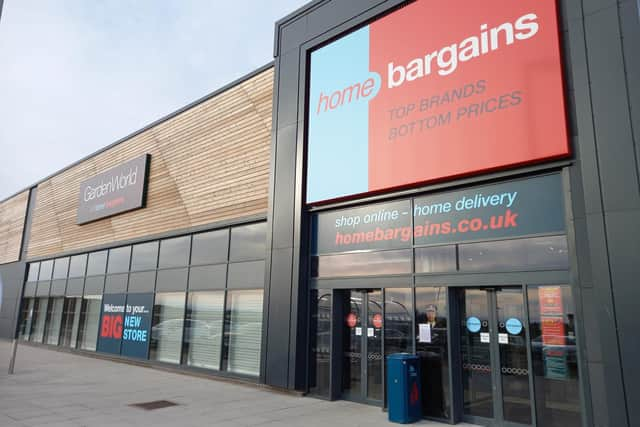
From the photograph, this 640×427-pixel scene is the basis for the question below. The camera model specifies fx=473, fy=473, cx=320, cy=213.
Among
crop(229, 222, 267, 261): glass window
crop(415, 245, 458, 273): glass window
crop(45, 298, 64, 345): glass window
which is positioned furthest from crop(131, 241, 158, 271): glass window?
crop(415, 245, 458, 273): glass window

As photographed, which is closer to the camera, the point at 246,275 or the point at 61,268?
the point at 246,275

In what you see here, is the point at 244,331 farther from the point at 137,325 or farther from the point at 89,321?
the point at 89,321

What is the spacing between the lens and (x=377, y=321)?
9.86m

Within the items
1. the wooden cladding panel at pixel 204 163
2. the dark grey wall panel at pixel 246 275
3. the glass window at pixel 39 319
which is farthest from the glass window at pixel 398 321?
the glass window at pixel 39 319

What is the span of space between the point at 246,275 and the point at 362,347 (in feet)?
13.1

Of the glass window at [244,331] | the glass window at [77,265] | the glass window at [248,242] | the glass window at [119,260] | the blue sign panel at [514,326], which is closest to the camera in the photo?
the blue sign panel at [514,326]

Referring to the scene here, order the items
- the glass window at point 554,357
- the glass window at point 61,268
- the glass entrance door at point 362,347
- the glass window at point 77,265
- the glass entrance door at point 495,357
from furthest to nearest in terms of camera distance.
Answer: the glass window at point 61,268, the glass window at point 77,265, the glass entrance door at point 362,347, the glass entrance door at point 495,357, the glass window at point 554,357

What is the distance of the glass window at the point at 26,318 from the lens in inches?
949

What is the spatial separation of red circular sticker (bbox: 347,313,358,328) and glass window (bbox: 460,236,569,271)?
2.80m

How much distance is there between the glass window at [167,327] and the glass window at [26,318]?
12905 millimetres

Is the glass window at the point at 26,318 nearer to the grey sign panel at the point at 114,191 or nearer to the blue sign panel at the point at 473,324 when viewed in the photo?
the grey sign panel at the point at 114,191

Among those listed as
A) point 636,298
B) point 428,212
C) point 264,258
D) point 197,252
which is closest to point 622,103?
point 636,298


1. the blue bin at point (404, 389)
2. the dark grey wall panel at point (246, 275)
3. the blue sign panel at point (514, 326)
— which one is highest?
the dark grey wall panel at point (246, 275)

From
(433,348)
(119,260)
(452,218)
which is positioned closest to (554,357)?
(433,348)
